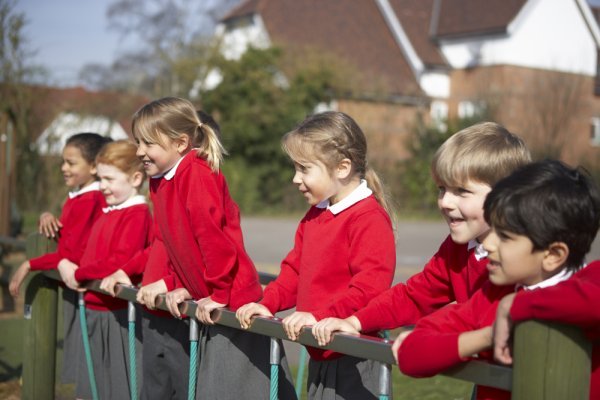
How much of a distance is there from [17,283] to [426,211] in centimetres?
2227

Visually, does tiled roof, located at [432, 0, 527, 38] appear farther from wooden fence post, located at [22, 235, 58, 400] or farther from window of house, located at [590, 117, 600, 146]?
wooden fence post, located at [22, 235, 58, 400]

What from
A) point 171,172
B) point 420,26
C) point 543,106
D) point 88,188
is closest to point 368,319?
point 171,172

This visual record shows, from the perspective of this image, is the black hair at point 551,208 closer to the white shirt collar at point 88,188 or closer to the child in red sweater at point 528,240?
the child in red sweater at point 528,240

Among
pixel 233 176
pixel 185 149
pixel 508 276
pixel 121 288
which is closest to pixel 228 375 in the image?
pixel 121 288

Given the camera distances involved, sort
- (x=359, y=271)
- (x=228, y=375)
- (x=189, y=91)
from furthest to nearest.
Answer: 1. (x=189, y=91)
2. (x=228, y=375)
3. (x=359, y=271)

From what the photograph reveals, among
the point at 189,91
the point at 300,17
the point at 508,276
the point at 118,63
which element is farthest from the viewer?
the point at 118,63

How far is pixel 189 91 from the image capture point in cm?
3034

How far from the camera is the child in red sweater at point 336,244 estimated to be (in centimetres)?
320

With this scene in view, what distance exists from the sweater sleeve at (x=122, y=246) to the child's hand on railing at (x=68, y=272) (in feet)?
0.13

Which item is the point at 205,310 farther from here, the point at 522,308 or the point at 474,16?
the point at 474,16

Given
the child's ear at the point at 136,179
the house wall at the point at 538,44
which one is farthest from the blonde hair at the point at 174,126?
the house wall at the point at 538,44

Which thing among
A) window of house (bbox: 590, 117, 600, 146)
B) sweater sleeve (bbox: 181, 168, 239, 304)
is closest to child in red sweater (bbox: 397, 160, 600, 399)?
sweater sleeve (bbox: 181, 168, 239, 304)

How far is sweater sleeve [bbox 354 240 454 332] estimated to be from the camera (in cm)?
292

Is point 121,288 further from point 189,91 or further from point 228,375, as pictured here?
point 189,91
